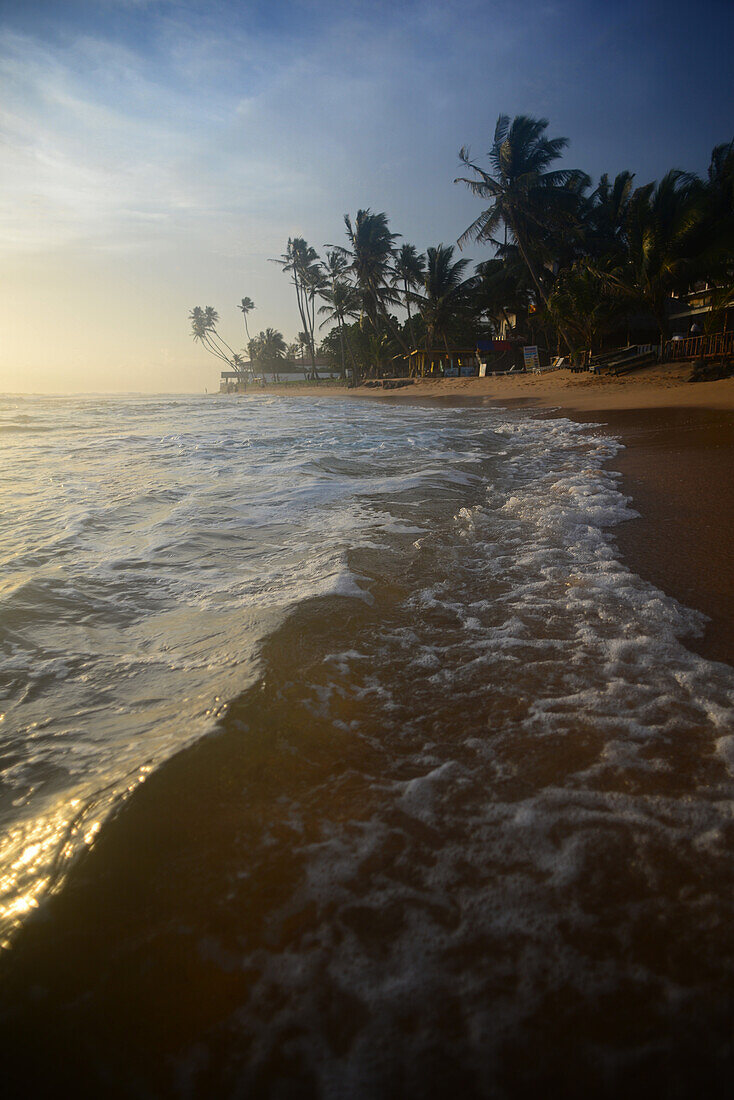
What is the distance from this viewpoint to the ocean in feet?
3.51

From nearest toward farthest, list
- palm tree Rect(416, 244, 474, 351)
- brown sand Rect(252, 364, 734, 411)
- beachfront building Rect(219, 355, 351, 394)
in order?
brown sand Rect(252, 364, 734, 411), palm tree Rect(416, 244, 474, 351), beachfront building Rect(219, 355, 351, 394)

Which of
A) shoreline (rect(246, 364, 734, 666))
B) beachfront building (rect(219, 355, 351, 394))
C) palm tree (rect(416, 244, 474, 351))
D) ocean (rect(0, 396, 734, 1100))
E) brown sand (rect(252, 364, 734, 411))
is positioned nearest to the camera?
→ ocean (rect(0, 396, 734, 1100))

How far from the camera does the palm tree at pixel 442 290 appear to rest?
1412 inches

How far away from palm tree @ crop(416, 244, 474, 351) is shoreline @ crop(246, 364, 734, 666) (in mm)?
23698

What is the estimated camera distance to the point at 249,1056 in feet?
3.48

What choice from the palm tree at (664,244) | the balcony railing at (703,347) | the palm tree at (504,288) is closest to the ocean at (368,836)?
the balcony railing at (703,347)

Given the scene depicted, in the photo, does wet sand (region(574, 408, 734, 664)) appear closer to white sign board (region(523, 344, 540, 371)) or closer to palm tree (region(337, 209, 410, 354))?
white sign board (region(523, 344, 540, 371))

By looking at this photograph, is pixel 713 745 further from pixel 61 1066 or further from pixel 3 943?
pixel 3 943

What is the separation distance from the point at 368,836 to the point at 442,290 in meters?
40.4

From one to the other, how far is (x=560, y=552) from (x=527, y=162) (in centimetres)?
3050

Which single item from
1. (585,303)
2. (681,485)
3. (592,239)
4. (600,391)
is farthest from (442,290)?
(681,485)

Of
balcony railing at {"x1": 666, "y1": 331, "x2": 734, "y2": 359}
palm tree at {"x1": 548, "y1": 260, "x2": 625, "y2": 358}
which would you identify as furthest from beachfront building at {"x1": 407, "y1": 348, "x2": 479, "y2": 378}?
balcony railing at {"x1": 666, "y1": 331, "x2": 734, "y2": 359}

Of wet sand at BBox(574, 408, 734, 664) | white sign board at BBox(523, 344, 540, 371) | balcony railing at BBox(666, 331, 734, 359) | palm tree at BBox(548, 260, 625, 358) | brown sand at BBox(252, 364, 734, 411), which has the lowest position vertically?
wet sand at BBox(574, 408, 734, 664)

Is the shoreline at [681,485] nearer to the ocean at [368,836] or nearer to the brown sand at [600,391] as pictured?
the brown sand at [600,391]
